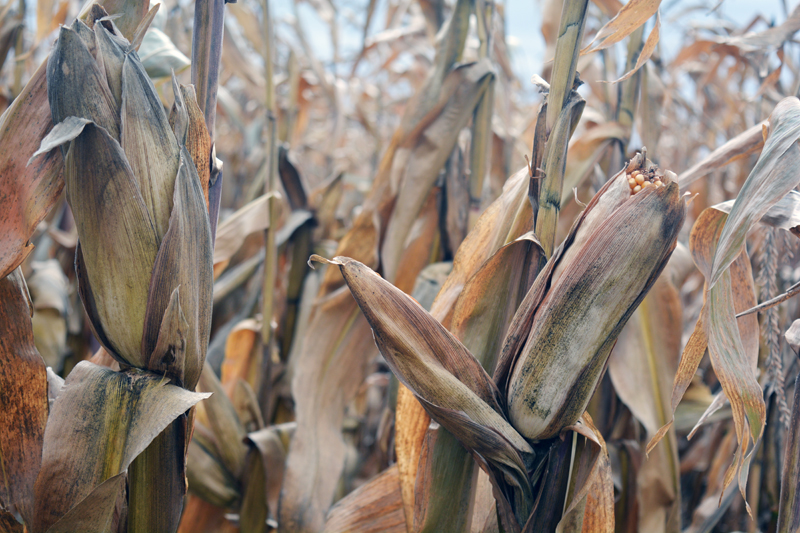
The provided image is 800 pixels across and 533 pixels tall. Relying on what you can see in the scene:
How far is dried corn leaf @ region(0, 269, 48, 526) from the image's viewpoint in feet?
1.48

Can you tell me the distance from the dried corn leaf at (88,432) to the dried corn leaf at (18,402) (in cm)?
7

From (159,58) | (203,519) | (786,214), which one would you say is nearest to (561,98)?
(786,214)

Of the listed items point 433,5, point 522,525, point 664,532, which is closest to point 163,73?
point 522,525

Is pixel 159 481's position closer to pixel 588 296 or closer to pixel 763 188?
pixel 588 296

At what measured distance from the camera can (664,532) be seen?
28.9 inches

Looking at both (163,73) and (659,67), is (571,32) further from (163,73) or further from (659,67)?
(659,67)

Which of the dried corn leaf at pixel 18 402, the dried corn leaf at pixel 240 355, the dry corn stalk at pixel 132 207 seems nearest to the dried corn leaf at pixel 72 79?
the dry corn stalk at pixel 132 207

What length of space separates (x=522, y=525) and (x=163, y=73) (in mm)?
557

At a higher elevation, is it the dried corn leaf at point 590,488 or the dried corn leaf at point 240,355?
the dried corn leaf at point 590,488

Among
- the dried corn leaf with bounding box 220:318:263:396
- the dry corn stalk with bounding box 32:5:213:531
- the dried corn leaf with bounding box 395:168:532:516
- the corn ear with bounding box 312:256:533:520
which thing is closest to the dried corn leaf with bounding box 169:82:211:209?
the dry corn stalk with bounding box 32:5:213:531

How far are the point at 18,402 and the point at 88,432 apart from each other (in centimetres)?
12

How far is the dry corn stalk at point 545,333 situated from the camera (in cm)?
37

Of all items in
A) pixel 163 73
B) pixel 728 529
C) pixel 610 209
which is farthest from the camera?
pixel 728 529

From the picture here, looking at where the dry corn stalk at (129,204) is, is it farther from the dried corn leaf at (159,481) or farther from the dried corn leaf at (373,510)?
the dried corn leaf at (373,510)
